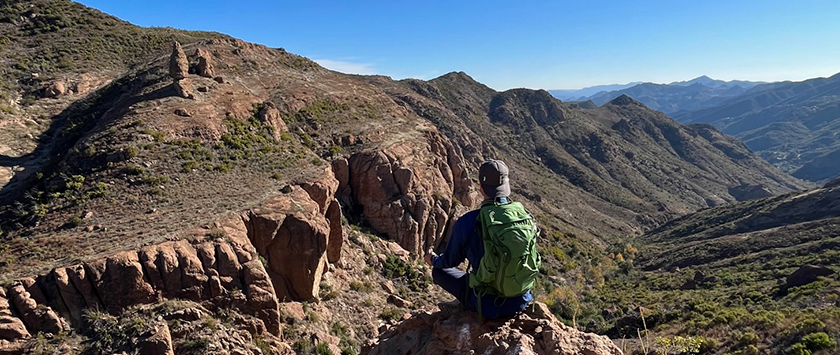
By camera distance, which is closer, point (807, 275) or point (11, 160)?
point (11, 160)

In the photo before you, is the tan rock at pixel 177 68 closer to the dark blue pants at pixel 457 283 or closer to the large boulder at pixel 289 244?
the large boulder at pixel 289 244

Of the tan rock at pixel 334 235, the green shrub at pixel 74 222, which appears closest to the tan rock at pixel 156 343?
the green shrub at pixel 74 222

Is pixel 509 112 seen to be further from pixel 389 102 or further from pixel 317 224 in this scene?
pixel 317 224

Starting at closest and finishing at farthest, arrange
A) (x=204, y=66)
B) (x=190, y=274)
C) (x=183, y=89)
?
(x=190, y=274) → (x=183, y=89) → (x=204, y=66)

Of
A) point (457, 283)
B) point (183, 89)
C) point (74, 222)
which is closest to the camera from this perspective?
point (457, 283)

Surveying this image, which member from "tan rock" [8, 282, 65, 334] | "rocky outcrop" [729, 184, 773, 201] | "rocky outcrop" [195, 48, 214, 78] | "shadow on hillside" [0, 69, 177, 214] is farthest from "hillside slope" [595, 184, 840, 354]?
"rocky outcrop" [729, 184, 773, 201]

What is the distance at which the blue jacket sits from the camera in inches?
215

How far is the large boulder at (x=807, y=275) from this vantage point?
3419cm

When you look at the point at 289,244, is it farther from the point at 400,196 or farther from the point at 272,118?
the point at 272,118

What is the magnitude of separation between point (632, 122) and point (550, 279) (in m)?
164

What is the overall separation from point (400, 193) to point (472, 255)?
22843 millimetres

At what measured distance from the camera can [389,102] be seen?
43.0 metres

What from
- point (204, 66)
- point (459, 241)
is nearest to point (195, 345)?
point (459, 241)

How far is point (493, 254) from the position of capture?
197 inches
